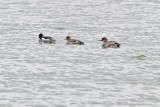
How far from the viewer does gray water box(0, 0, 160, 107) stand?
20.0 meters

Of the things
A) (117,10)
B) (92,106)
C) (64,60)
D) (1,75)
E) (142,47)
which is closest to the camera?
(92,106)

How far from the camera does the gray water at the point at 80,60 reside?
20047mm

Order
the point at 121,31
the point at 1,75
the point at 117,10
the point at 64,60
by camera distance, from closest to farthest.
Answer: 1. the point at 1,75
2. the point at 64,60
3. the point at 121,31
4. the point at 117,10

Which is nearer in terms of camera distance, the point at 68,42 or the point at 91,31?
the point at 68,42

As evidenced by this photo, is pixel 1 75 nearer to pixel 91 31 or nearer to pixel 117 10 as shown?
pixel 91 31

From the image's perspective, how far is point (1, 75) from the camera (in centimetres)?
2381

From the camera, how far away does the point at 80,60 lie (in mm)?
27781

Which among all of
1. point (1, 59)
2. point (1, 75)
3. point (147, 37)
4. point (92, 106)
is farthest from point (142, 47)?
point (92, 106)

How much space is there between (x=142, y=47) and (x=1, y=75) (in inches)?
439

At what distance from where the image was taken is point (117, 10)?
2142 inches

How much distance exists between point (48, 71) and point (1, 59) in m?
4.16

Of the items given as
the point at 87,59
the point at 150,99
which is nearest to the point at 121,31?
the point at 87,59

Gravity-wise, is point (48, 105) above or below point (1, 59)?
below

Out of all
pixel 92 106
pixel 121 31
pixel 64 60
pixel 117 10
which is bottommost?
pixel 92 106
